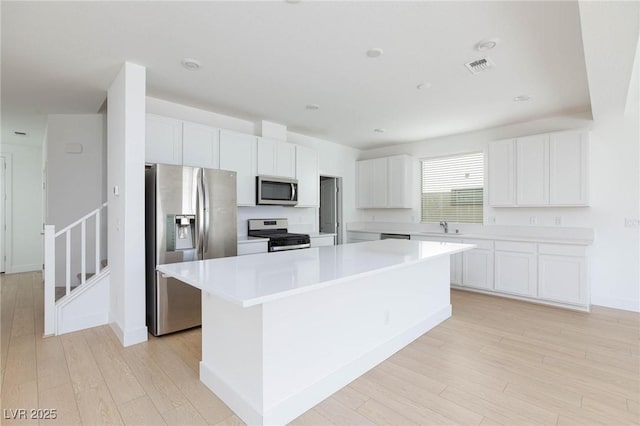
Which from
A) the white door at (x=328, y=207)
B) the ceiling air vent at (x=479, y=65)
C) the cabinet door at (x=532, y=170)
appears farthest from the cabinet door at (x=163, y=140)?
the cabinet door at (x=532, y=170)

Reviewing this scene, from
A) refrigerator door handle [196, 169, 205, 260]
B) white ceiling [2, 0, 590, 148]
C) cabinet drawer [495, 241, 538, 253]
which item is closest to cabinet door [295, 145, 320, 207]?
white ceiling [2, 0, 590, 148]

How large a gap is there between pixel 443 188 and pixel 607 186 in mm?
2188

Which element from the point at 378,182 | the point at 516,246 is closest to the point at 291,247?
the point at 378,182

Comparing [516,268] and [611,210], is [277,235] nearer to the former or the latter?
[516,268]

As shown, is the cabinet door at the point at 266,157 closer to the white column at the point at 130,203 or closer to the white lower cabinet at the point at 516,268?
the white column at the point at 130,203

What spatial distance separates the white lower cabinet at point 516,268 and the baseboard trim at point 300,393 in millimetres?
2548

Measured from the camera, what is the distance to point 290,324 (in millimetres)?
1895

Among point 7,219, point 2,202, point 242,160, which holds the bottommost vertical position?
point 7,219

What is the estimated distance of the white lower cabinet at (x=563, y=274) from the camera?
151 inches

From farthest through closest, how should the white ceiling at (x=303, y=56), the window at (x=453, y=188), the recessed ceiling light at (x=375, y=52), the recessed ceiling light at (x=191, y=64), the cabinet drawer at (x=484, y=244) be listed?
the window at (x=453, y=188) < the cabinet drawer at (x=484, y=244) < the recessed ceiling light at (x=191, y=64) < the recessed ceiling light at (x=375, y=52) < the white ceiling at (x=303, y=56)

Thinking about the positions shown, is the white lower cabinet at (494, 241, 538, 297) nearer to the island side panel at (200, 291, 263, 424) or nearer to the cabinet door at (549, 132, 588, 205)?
the cabinet door at (549, 132, 588, 205)

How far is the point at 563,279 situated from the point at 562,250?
0.37 meters

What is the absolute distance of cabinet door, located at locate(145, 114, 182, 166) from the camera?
3.44 m

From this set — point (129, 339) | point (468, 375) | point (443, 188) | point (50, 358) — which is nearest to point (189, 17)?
point (129, 339)
